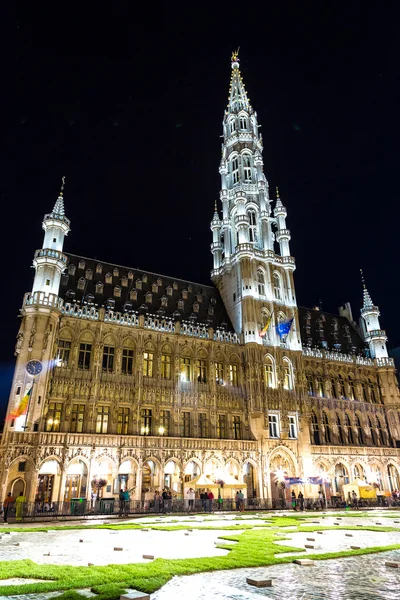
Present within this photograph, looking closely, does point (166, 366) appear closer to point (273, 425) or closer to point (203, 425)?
point (203, 425)

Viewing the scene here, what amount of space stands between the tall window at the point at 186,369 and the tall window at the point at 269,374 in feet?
31.8

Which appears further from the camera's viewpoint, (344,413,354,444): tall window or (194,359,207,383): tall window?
(344,413,354,444): tall window

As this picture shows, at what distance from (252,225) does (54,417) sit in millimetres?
37281

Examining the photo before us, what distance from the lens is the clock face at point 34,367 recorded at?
117 ft

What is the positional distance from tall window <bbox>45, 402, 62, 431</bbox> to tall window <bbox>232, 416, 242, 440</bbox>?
61.7 ft

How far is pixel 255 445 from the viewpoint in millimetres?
44312

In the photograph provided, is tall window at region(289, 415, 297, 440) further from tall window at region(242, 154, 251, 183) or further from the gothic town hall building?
tall window at region(242, 154, 251, 183)

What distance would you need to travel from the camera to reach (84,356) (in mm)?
40250

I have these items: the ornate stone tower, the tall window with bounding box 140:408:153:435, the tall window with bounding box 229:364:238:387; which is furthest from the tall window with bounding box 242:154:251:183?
the tall window with bounding box 140:408:153:435

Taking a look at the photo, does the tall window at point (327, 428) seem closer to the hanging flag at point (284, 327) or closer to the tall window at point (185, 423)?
the hanging flag at point (284, 327)

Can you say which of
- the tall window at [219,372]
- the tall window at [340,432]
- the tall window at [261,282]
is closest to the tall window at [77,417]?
the tall window at [219,372]

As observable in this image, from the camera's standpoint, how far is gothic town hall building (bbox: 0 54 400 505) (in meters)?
36.2

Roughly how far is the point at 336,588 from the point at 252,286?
148 feet

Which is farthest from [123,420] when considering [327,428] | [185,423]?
[327,428]
